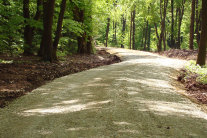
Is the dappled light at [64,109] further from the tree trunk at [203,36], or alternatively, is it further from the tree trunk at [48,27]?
the tree trunk at [203,36]

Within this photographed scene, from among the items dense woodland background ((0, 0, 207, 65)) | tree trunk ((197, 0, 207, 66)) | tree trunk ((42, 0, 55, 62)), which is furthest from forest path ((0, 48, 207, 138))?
tree trunk ((197, 0, 207, 66))

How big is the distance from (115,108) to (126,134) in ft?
5.06

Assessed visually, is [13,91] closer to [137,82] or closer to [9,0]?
[137,82]

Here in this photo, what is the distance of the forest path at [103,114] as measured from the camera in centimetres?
436

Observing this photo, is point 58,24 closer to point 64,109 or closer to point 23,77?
point 23,77

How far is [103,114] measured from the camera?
5.25 m

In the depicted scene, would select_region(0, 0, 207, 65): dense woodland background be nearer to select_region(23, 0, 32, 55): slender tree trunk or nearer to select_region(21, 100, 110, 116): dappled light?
select_region(23, 0, 32, 55): slender tree trunk

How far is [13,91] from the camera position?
7879 millimetres

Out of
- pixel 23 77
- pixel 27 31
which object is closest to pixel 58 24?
pixel 27 31

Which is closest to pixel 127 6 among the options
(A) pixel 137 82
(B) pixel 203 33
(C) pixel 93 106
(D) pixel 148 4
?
(D) pixel 148 4

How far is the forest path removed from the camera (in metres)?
4.36

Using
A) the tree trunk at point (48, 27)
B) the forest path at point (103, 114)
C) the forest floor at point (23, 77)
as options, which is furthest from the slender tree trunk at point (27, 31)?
the forest path at point (103, 114)

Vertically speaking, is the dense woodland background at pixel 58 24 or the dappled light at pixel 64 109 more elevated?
the dense woodland background at pixel 58 24

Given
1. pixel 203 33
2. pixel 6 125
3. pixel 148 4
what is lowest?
pixel 6 125
